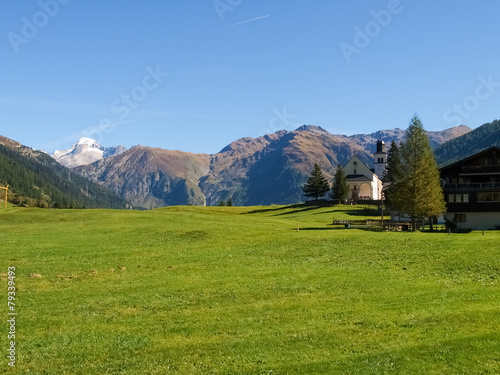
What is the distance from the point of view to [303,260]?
41.2 metres

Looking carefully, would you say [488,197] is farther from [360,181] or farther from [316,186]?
[360,181]

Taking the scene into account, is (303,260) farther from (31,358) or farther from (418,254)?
(31,358)

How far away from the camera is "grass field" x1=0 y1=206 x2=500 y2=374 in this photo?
19281 mm

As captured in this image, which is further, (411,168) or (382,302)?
(411,168)

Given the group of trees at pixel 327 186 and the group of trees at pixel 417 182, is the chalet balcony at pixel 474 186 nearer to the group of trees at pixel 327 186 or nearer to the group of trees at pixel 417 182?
the group of trees at pixel 417 182

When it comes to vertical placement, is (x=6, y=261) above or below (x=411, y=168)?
below

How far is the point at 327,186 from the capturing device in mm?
135875

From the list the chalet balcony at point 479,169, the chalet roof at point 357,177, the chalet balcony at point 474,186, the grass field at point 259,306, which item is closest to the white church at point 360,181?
the chalet roof at point 357,177

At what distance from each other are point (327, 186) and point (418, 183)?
67.5 meters

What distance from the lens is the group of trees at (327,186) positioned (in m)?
127

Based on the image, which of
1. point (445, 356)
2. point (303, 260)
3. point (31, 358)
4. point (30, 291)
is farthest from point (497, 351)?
point (30, 291)

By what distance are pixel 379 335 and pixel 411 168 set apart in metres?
53.7

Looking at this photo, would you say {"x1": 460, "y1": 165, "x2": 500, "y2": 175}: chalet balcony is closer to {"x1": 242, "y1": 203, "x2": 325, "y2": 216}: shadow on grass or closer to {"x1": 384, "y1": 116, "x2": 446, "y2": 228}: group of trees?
{"x1": 384, "y1": 116, "x2": 446, "y2": 228}: group of trees

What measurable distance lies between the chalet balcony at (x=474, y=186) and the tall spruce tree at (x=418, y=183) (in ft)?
37.8
